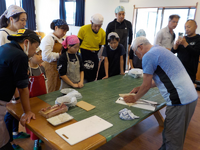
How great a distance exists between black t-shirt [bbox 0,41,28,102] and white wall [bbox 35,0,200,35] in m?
4.63

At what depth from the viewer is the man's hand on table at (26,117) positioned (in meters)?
1.24

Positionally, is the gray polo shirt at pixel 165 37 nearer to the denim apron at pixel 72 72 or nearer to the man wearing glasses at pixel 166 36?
the man wearing glasses at pixel 166 36

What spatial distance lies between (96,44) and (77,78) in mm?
912

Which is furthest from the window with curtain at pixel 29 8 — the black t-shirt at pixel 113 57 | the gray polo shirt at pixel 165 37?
the gray polo shirt at pixel 165 37

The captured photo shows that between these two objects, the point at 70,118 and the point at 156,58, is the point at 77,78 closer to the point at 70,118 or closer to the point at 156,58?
the point at 70,118

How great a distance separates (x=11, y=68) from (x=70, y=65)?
1023 millimetres

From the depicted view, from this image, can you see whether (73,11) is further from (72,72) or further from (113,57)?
(72,72)

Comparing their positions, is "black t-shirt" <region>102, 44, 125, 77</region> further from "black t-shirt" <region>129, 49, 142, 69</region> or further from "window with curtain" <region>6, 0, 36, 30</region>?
"window with curtain" <region>6, 0, 36, 30</region>

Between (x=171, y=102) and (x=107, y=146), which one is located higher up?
(x=171, y=102)

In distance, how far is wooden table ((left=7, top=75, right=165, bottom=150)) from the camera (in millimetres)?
1048

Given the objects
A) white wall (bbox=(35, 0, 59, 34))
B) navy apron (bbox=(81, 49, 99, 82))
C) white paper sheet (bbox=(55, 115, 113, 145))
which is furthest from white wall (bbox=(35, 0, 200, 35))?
white paper sheet (bbox=(55, 115, 113, 145))

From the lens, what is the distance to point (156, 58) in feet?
4.44

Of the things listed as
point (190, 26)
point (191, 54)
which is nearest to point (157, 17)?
point (190, 26)

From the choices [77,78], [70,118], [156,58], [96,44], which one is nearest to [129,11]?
[96,44]
